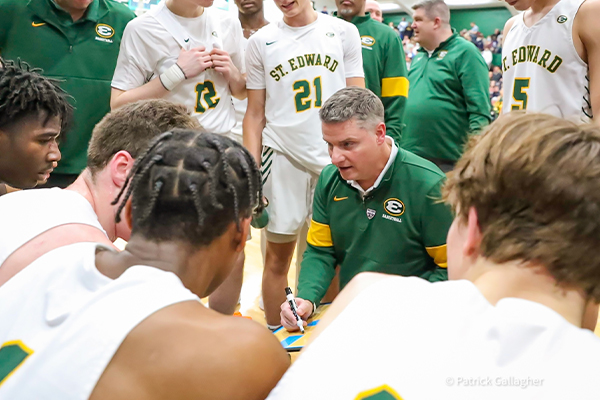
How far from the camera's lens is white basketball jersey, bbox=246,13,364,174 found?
2.98 meters

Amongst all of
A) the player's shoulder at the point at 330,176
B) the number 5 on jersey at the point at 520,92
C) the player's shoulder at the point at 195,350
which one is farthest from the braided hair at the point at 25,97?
the number 5 on jersey at the point at 520,92

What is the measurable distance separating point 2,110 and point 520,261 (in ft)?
5.76

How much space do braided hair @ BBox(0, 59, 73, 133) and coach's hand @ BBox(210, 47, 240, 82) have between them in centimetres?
98

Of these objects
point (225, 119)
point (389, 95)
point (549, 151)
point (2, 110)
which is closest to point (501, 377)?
point (549, 151)

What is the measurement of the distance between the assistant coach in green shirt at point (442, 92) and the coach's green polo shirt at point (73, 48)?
7.17ft

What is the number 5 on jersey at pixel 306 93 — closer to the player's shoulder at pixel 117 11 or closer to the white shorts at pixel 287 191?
the white shorts at pixel 287 191

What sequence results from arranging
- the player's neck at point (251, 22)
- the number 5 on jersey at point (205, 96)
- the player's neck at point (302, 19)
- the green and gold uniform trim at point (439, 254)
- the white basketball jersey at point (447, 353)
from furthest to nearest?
the player's neck at point (251, 22), the player's neck at point (302, 19), the number 5 on jersey at point (205, 96), the green and gold uniform trim at point (439, 254), the white basketball jersey at point (447, 353)

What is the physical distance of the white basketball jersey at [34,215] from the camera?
1342 mm

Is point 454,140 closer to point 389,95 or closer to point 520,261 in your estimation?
point 389,95

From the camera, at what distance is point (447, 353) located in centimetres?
76

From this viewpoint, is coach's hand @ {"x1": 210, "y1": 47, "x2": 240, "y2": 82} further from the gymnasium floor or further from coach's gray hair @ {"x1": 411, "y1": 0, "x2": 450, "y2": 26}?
coach's gray hair @ {"x1": 411, "y1": 0, "x2": 450, "y2": 26}

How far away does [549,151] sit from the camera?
0.90 metres

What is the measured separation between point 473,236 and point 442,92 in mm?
3342

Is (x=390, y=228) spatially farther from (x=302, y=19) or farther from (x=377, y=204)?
(x=302, y=19)
